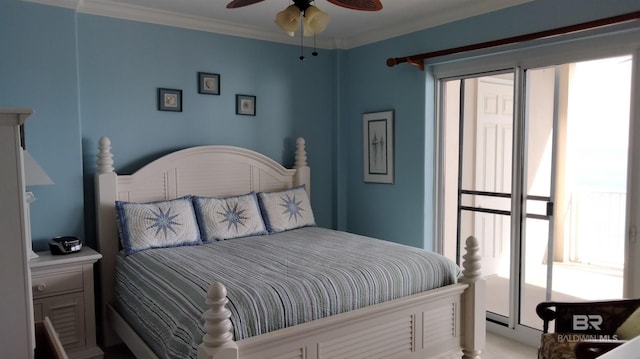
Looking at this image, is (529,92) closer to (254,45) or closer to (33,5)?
(254,45)

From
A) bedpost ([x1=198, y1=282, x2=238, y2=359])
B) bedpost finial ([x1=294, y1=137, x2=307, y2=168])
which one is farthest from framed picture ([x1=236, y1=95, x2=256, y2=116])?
bedpost ([x1=198, y1=282, x2=238, y2=359])

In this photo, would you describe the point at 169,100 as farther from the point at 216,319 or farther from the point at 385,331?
the point at 385,331

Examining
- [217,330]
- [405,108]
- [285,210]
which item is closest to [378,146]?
[405,108]

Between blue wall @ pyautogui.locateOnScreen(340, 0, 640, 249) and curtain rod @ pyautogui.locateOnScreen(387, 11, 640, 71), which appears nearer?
curtain rod @ pyautogui.locateOnScreen(387, 11, 640, 71)

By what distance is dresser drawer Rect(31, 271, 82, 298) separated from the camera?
9.30 feet

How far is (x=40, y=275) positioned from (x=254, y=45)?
244 cm

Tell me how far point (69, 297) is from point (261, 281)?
1.46 m

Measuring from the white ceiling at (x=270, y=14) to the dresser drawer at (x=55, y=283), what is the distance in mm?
1753

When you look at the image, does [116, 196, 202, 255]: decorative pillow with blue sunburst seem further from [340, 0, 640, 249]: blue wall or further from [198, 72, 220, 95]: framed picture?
[340, 0, 640, 249]: blue wall

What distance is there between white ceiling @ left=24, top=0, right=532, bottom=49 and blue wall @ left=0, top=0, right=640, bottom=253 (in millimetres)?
68

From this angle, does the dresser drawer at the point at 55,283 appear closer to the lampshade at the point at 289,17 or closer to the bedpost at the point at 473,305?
the lampshade at the point at 289,17

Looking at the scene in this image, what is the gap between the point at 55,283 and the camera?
9.51ft

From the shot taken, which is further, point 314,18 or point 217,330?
point 314,18

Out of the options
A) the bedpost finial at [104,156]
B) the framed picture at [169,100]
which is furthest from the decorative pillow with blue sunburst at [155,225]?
the framed picture at [169,100]
